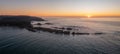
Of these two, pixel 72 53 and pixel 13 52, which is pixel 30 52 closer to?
pixel 13 52

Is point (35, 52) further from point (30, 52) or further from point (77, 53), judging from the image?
point (77, 53)

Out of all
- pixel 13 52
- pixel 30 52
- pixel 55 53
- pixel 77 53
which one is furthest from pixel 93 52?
pixel 13 52

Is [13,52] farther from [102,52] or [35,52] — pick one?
[102,52]

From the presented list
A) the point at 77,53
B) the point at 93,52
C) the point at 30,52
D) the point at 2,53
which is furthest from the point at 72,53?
the point at 2,53

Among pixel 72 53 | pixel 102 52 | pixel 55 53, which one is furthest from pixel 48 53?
pixel 102 52

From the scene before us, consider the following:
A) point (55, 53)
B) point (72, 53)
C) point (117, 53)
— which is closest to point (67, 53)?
point (72, 53)
